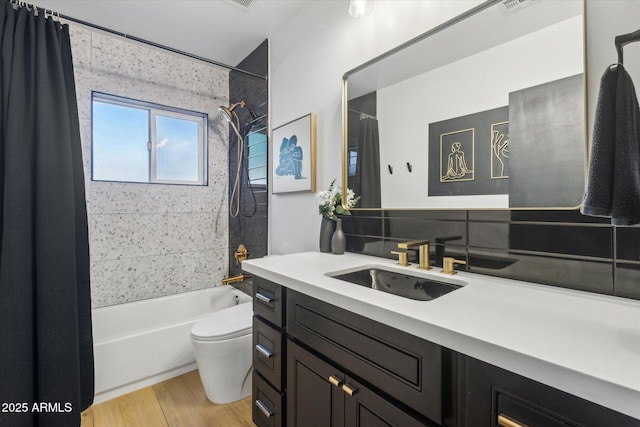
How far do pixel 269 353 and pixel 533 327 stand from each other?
101cm

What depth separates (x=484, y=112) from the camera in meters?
1.07

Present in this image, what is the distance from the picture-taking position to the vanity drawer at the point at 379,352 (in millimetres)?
662

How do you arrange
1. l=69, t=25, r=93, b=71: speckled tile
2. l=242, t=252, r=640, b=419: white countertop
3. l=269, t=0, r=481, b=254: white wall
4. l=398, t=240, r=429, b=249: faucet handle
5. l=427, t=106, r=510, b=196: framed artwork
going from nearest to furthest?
l=242, t=252, r=640, b=419: white countertop → l=427, t=106, r=510, b=196: framed artwork → l=398, t=240, r=429, b=249: faucet handle → l=269, t=0, r=481, b=254: white wall → l=69, t=25, r=93, b=71: speckled tile

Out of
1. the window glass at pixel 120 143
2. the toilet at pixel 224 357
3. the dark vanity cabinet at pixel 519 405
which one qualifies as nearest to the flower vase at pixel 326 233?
the toilet at pixel 224 357

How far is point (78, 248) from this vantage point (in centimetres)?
159

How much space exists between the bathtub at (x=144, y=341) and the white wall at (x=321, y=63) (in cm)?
92

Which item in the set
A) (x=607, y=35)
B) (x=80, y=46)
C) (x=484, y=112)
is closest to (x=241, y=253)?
(x=80, y=46)

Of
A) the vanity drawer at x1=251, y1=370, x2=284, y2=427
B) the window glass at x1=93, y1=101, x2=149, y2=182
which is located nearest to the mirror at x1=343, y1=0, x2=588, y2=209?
the vanity drawer at x1=251, y1=370, x2=284, y2=427

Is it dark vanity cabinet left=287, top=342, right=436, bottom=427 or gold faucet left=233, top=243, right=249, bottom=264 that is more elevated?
gold faucet left=233, top=243, right=249, bottom=264

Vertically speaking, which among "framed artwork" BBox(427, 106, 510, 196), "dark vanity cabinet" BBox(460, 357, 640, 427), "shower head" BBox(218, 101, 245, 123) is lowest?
"dark vanity cabinet" BBox(460, 357, 640, 427)

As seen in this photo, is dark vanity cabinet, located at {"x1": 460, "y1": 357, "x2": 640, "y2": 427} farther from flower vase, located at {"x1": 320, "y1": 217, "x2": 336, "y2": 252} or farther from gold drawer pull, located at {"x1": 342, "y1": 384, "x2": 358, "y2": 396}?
flower vase, located at {"x1": 320, "y1": 217, "x2": 336, "y2": 252}

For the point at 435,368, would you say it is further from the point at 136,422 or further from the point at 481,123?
the point at 136,422

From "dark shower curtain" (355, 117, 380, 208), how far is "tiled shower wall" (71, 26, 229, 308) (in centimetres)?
178

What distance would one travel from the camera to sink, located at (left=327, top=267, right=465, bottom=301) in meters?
1.03
